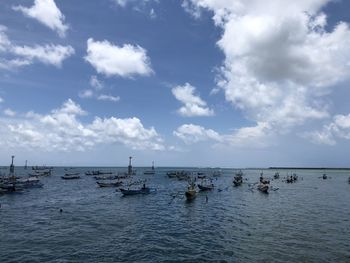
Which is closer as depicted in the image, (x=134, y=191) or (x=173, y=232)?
(x=173, y=232)

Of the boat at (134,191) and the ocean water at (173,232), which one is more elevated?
the boat at (134,191)

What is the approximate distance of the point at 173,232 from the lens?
46.4 metres

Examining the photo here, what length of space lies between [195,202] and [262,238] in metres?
34.8

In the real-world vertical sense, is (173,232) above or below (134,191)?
below

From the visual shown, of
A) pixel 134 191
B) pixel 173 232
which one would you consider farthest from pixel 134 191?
pixel 173 232

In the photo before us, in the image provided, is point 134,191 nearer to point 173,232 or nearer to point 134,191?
point 134,191

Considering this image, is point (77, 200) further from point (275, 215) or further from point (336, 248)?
point (336, 248)

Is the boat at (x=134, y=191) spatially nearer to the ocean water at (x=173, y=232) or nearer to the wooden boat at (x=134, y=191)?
the wooden boat at (x=134, y=191)

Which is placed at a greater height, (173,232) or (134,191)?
(134,191)

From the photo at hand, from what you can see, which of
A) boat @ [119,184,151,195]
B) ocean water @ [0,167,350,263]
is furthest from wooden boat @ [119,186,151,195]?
ocean water @ [0,167,350,263]

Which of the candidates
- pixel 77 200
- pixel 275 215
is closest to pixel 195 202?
pixel 275 215

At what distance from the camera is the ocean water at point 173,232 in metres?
35.0

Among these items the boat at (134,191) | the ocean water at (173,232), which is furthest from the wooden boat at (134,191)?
the ocean water at (173,232)

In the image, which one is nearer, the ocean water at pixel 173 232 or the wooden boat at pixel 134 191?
the ocean water at pixel 173 232
